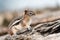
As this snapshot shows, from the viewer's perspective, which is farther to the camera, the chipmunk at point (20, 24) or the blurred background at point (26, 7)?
the blurred background at point (26, 7)

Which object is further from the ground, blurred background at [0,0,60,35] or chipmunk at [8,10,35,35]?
chipmunk at [8,10,35,35]

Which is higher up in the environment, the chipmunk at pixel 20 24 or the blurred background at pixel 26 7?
the chipmunk at pixel 20 24

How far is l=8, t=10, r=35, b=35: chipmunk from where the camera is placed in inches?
450

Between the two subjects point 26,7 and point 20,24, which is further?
point 26,7

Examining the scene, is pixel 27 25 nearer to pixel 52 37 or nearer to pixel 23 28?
pixel 23 28

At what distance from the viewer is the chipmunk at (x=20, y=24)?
11438mm

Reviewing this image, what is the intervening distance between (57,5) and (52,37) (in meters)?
13.4

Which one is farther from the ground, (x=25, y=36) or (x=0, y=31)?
(x=25, y=36)

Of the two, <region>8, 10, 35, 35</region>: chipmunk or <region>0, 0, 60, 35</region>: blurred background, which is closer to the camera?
<region>8, 10, 35, 35</region>: chipmunk

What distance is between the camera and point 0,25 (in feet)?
68.0

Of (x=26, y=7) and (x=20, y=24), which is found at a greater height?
(x=20, y=24)

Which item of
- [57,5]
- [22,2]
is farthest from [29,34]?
[22,2]

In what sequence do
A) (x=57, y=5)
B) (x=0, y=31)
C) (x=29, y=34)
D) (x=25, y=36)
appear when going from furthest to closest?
1. (x=57, y=5)
2. (x=0, y=31)
3. (x=29, y=34)
4. (x=25, y=36)

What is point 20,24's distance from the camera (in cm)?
1162
